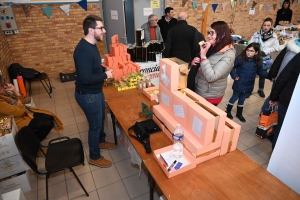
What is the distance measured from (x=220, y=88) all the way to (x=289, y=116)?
0.89m

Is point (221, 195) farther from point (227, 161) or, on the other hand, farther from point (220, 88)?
point (220, 88)

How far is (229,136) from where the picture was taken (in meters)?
1.56

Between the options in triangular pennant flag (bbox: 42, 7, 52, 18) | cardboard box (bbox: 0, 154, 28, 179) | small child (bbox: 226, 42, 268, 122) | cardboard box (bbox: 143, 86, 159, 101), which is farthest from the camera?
triangular pennant flag (bbox: 42, 7, 52, 18)

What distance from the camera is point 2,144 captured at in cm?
201

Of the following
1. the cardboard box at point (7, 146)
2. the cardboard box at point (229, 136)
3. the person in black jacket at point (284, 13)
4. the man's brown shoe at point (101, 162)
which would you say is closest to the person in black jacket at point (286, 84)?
the cardboard box at point (229, 136)

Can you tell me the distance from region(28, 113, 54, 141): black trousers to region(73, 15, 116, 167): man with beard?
0.77m

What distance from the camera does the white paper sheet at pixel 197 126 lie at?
1456mm

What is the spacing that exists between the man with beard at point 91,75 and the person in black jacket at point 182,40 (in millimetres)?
1757

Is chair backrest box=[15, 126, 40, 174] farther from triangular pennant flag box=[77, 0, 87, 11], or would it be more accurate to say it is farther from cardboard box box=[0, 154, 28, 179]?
triangular pennant flag box=[77, 0, 87, 11]

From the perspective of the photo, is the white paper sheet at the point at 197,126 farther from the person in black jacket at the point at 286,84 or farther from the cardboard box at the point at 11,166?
the cardboard box at the point at 11,166

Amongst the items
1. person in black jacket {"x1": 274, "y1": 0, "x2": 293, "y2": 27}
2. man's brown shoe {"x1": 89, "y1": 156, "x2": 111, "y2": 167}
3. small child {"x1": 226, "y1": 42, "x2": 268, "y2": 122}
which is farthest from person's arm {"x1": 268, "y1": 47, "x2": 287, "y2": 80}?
person in black jacket {"x1": 274, "y1": 0, "x2": 293, "y2": 27}

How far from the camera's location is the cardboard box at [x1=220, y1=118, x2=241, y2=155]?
155cm

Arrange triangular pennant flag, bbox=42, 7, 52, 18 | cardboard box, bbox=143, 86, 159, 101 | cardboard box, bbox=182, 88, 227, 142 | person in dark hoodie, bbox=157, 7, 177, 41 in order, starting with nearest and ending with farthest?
cardboard box, bbox=182, 88, 227, 142
cardboard box, bbox=143, 86, 159, 101
person in dark hoodie, bbox=157, 7, 177, 41
triangular pennant flag, bbox=42, 7, 52, 18

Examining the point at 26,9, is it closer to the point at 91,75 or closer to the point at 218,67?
the point at 91,75
